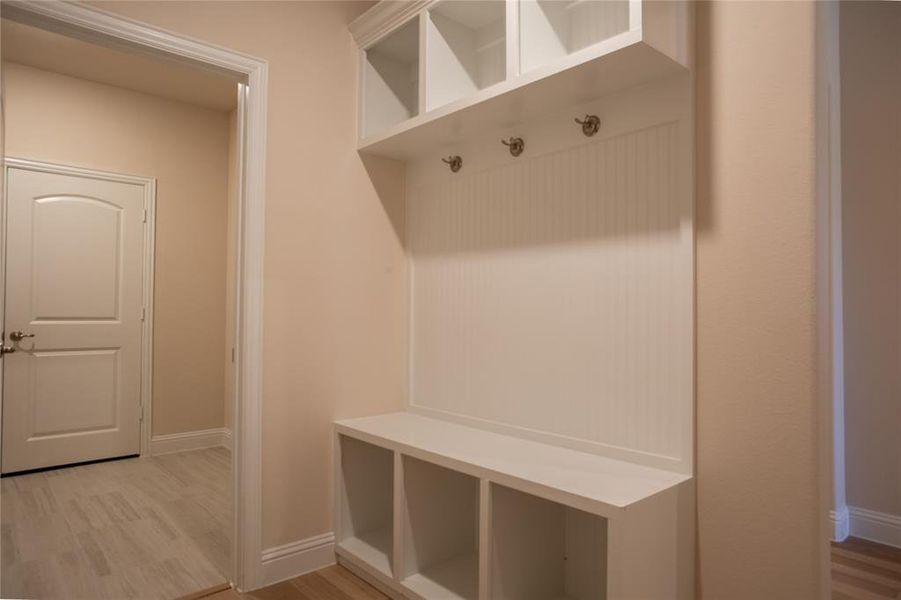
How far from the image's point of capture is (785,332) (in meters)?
1.48

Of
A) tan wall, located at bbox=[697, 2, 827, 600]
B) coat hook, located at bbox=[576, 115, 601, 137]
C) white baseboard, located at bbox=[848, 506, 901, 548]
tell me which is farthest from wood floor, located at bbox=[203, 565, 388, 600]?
white baseboard, located at bbox=[848, 506, 901, 548]

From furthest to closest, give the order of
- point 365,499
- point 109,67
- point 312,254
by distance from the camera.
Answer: point 109,67 → point 365,499 → point 312,254

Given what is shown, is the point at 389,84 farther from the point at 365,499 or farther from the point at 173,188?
the point at 173,188

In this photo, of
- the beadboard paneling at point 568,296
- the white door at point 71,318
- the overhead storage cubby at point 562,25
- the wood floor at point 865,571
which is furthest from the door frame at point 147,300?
the wood floor at point 865,571

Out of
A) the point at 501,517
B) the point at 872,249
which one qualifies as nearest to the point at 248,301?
the point at 501,517

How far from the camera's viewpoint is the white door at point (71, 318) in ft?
12.1

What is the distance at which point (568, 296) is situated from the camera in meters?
2.00

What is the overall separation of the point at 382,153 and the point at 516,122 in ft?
2.42

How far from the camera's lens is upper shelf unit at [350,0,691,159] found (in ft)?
5.20

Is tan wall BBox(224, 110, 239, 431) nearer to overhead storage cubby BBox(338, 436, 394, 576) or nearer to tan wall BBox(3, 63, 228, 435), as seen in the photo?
tan wall BBox(3, 63, 228, 435)

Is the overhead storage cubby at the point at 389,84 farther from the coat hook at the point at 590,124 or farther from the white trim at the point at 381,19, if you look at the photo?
the coat hook at the point at 590,124

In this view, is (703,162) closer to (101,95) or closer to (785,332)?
(785,332)

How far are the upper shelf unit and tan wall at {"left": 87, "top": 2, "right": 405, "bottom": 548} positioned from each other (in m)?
0.16

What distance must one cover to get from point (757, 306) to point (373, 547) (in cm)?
178
